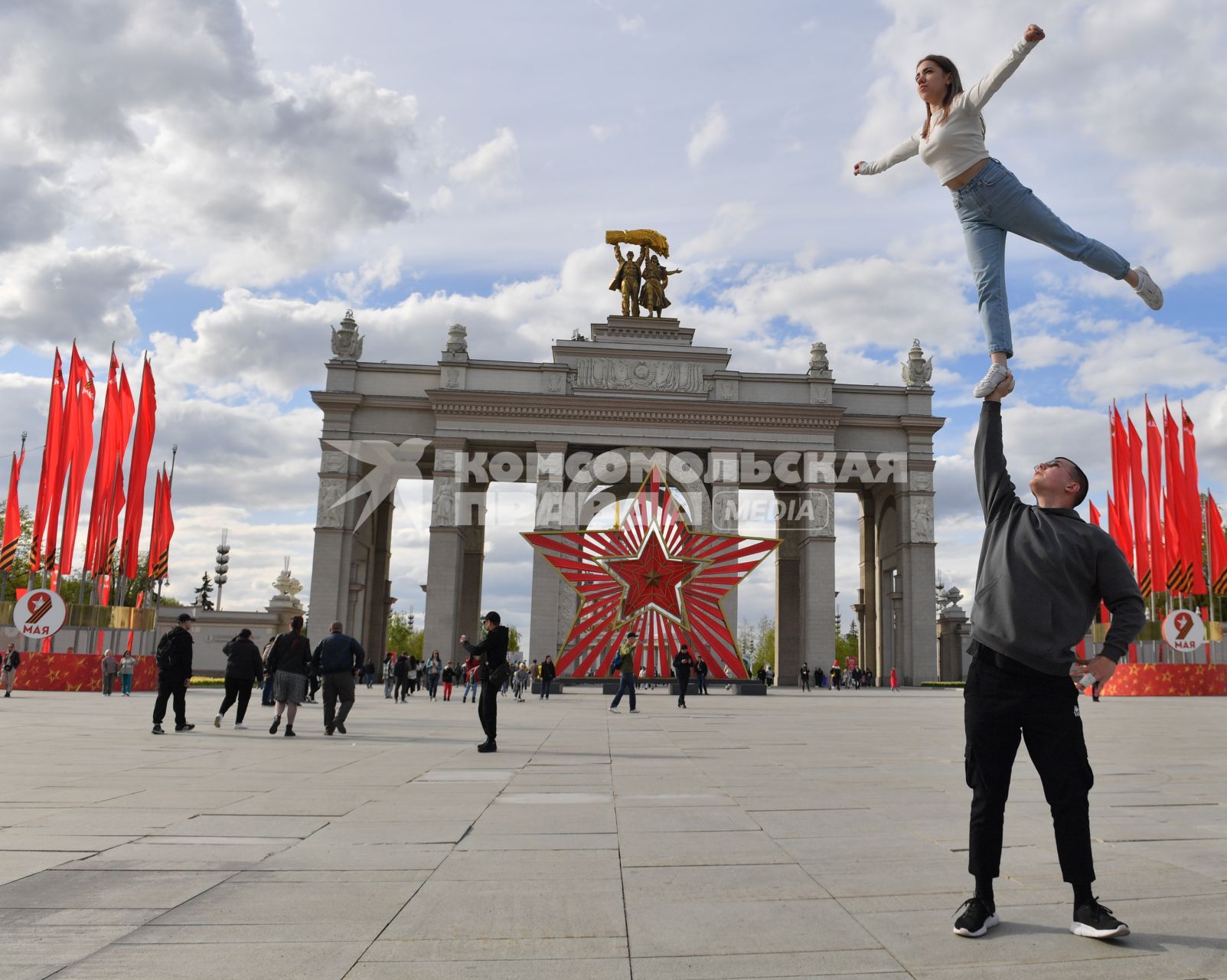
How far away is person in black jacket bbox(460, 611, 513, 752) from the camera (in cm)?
1284

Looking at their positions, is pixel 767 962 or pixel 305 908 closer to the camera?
pixel 767 962

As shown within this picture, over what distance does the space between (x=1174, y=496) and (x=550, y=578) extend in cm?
2680

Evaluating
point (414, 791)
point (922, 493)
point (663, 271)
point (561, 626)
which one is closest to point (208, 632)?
point (561, 626)

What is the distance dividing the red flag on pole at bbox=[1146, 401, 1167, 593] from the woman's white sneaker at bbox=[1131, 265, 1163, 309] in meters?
35.1

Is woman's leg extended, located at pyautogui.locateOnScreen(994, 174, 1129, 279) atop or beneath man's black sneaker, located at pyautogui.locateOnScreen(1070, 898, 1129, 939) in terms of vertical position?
atop

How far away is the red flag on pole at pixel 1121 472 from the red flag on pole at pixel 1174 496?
1298 mm

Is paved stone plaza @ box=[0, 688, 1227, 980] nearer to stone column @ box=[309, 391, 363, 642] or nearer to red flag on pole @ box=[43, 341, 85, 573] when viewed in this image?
red flag on pole @ box=[43, 341, 85, 573]

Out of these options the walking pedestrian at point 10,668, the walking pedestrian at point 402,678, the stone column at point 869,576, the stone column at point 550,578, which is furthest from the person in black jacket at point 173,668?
the stone column at point 869,576

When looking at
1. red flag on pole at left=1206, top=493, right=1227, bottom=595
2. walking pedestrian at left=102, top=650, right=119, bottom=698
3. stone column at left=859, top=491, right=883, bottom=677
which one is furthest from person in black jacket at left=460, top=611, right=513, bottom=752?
stone column at left=859, top=491, right=883, bottom=677

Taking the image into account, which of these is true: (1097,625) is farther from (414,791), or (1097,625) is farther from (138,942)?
(138,942)

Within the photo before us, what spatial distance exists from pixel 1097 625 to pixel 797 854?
1614 inches

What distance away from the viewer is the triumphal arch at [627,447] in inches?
1938

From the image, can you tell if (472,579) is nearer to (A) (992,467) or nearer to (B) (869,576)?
(B) (869,576)

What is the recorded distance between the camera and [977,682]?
4473 mm
